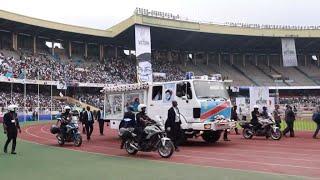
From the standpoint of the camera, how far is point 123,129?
15664 mm

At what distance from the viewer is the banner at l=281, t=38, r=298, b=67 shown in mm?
66188

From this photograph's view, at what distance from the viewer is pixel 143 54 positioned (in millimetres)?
52469

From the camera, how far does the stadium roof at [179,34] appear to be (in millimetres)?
58469

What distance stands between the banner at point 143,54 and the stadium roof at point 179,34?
1.52m

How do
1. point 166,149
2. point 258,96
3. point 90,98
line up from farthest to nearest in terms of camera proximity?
point 90,98 < point 258,96 < point 166,149

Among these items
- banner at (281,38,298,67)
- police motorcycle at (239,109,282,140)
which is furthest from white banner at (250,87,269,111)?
banner at (281,38,298,67)

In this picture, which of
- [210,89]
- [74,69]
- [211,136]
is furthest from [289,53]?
[210,89]

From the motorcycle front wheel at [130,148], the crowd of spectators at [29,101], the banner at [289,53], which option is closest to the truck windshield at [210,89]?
the motorcycle front wheel at [130,148]

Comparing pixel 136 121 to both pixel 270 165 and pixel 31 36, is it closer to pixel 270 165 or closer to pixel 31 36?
pixel 270 165

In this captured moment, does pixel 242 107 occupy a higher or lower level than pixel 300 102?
lower

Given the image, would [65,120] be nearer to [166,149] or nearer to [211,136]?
[211,136]

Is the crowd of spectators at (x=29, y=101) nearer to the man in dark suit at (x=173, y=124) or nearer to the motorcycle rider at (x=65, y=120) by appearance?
the motorcycle rider at (x=65, y=120)

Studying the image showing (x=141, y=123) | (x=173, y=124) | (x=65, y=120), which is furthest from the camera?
(x=65, y=120)

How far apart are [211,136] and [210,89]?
234 centimetres
